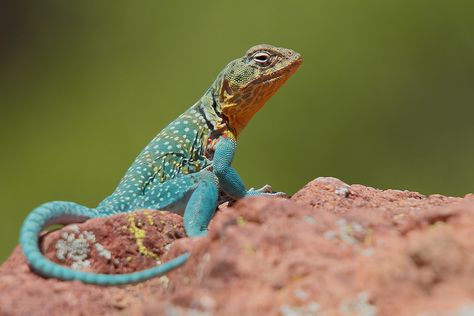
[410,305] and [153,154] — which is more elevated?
[410,305]

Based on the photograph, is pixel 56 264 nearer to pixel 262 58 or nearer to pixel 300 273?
pixel 300 273

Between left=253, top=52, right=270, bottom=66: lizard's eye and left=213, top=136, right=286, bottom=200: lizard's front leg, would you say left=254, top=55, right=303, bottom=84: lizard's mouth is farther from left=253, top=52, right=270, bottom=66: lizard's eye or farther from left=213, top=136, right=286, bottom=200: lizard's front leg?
left=213, top=136, right=286, bottom=200: lizard's front leg

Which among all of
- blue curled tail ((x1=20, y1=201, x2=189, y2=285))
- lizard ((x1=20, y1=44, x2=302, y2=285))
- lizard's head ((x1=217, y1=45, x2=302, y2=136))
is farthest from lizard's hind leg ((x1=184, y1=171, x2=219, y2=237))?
lizard's head ((x1=217, y1=45, x2=302, y2=136))

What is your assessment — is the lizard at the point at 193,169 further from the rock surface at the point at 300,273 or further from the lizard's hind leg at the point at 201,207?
the rock surface at the point at 300,273

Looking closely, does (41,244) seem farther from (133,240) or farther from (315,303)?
(315,303)

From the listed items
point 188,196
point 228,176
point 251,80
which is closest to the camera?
point 188,196

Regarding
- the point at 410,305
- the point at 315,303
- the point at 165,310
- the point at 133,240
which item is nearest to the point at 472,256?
the point at 410,305

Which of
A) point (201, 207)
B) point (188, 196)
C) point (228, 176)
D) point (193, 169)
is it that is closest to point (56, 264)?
point (201, 207)
